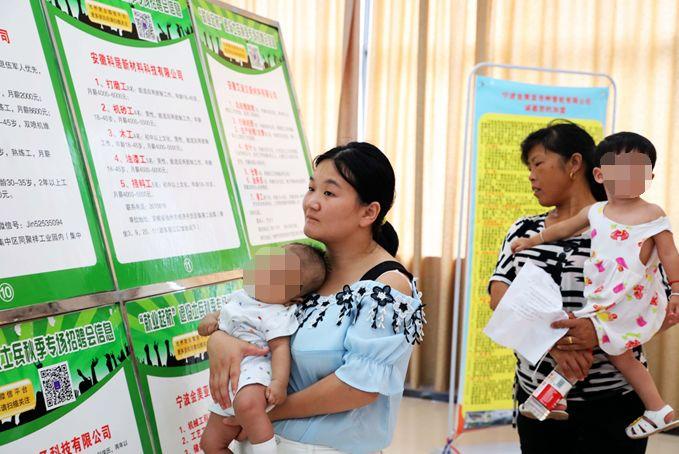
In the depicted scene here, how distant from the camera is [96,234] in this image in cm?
170

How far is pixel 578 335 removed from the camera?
186 centimetres

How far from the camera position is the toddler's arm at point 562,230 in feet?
6.19

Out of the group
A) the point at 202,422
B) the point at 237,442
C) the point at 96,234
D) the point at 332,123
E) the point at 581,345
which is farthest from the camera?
the point at 332,123

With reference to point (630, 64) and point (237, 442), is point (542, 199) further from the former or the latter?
point (630, 64)

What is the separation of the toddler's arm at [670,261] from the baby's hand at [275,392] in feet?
3.85

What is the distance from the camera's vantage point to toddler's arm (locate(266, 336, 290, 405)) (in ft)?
4.50

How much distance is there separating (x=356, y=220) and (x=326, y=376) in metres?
0.36

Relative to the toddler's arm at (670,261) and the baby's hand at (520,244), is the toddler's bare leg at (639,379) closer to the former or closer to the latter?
the toddler's arm at (670,261)

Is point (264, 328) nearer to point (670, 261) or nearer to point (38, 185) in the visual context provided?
point (38, 185)

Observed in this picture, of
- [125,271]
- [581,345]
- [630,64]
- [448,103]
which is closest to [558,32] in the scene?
[630,64]

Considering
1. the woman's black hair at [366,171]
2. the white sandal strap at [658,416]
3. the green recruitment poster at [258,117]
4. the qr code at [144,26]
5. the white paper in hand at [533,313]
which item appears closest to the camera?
the woman's black hair at [366,171]

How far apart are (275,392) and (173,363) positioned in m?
0.63

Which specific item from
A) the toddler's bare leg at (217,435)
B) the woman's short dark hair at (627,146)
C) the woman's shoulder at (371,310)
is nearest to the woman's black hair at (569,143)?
the woman's short dark hair at (627,146)

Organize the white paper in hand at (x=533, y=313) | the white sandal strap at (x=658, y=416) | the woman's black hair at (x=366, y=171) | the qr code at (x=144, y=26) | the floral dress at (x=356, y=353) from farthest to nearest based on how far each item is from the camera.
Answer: the qr code at (x=144, y=26), the white paper in hand at (x=533, y=313), the white sandal strap at (x=658, y=416), the woman's black hair at (x=366, y=171), the floral dress at (x=356, y=353)
